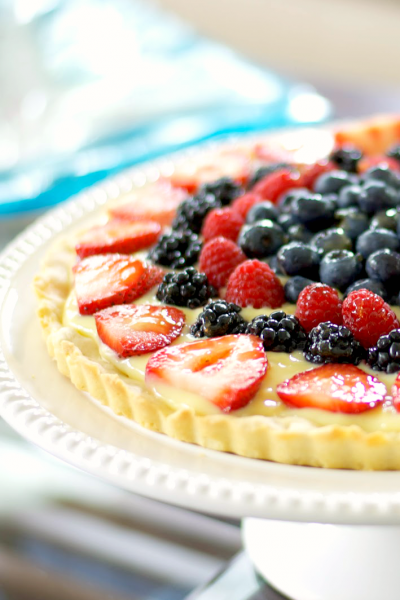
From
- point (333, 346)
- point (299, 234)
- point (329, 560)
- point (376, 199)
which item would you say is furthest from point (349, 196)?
point (329, 560)

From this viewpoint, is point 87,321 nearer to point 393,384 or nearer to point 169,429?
point 169,429

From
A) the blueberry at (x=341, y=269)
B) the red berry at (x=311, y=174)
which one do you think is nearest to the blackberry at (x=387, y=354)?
the blueberry at (x=341, y=269)

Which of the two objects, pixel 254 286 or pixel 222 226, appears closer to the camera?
pixel 254 286

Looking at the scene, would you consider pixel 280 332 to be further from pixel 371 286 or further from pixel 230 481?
pixel 230 481

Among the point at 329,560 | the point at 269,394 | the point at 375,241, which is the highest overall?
the point at 375,241

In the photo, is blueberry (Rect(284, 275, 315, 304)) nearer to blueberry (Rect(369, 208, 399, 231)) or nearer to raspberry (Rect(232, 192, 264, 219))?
blueberry (Rect(369, 208, 399, 231))

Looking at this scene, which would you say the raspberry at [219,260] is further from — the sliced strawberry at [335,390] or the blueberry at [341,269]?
the sliced strawberry at [335,390]

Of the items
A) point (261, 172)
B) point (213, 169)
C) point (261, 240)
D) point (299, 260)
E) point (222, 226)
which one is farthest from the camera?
point (213, 169)

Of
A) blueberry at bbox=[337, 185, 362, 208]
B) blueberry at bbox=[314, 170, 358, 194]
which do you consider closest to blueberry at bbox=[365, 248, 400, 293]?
blueberry at bbox=[337, 185, 362, 208]
